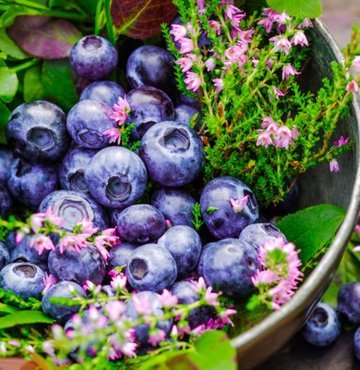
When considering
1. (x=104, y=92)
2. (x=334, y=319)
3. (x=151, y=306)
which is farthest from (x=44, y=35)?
(x=334, y=319)

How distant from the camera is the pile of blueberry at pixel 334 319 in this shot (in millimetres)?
926

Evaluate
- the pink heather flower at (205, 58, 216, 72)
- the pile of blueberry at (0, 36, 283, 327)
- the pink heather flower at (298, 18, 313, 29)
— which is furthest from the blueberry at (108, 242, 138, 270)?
the pink heather flower at (298, 18, 313, 29)

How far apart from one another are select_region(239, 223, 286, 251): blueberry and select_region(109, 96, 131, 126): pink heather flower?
20 centimetres

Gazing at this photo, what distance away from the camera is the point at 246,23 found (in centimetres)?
84

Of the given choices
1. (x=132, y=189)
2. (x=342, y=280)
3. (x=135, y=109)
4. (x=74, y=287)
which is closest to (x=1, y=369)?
(x=74, y=287)

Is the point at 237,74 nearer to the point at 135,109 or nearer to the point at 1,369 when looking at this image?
the point at 135,109

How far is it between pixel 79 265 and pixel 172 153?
16 centimetres

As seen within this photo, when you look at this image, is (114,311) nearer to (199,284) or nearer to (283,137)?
(199,284)

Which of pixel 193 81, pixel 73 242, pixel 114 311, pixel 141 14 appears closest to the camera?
pixel 114 311

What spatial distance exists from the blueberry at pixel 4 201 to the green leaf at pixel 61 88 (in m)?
0.15

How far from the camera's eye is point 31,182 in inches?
32.5

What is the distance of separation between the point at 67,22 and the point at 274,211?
0.39m

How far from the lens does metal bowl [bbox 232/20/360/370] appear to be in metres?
0.63

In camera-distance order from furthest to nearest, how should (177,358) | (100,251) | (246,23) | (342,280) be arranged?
(342,280) → (246,23) → (100,251) → (177,358)
